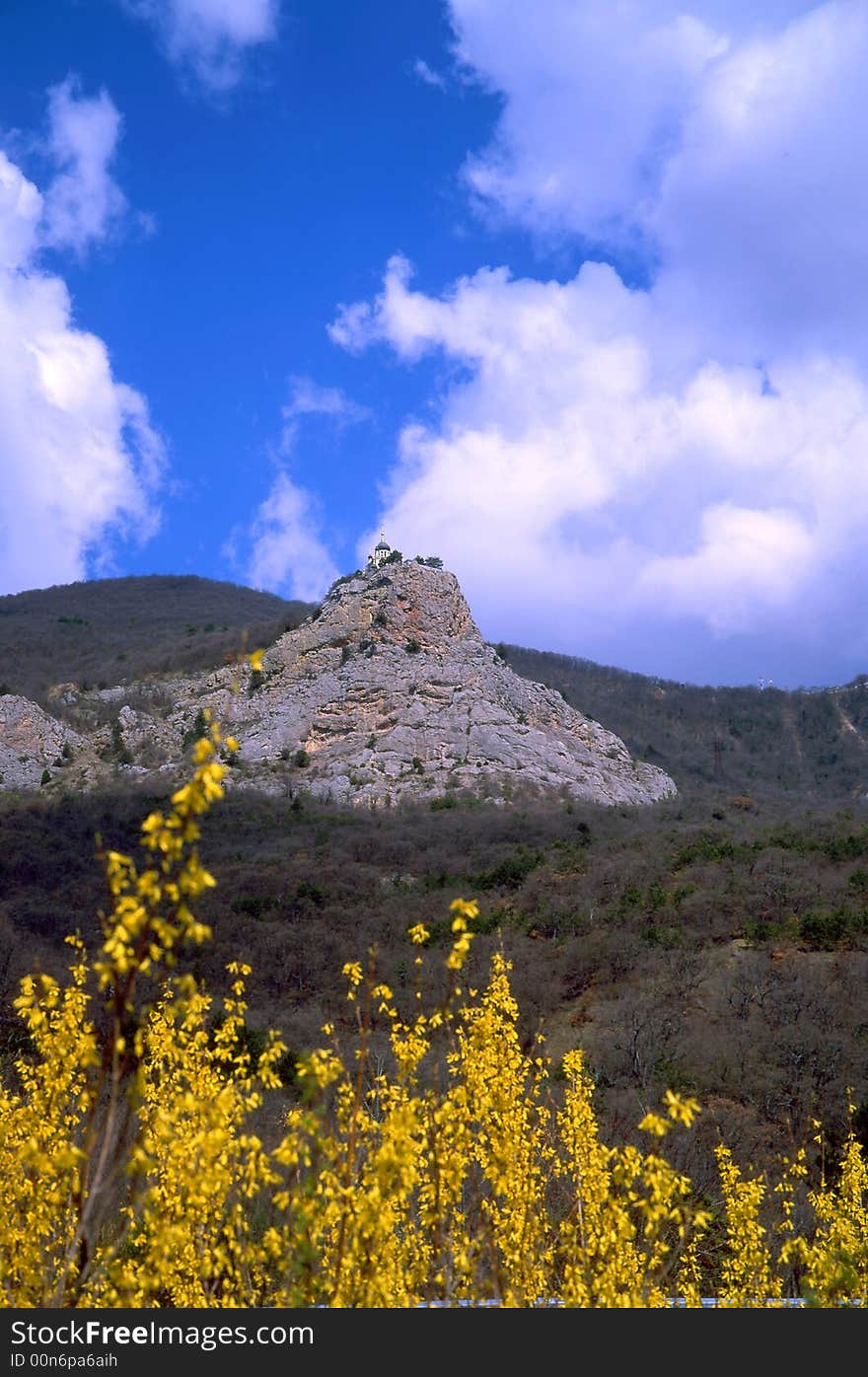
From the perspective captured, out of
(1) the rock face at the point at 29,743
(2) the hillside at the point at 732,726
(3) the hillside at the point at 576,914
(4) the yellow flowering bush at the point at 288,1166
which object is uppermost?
(2) the hillside at the point at 732,726

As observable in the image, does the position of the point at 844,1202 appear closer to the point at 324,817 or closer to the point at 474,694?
the point at 324,817

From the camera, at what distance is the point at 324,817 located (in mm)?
41594

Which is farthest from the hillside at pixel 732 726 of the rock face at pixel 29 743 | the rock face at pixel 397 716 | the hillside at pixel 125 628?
the rock face at pixel 29 743

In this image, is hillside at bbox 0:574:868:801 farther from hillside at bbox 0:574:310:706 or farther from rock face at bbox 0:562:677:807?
rock face at bbox 0:562:677:807

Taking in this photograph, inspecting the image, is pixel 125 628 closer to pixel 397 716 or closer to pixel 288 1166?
pixel 397 716

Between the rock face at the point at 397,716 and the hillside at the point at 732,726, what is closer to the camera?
the rock face at the point at 397,716

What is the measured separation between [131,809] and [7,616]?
62358 mm

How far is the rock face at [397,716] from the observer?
4819cm

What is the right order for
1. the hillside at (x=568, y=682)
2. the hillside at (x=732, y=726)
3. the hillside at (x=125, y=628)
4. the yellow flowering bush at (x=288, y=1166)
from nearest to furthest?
the yellow flowering bush at (x=288, y=1166) → the hillside at (x=125, y=628) → the hillside at (x=568, y=682) → the hillside at (x=732, y=726)

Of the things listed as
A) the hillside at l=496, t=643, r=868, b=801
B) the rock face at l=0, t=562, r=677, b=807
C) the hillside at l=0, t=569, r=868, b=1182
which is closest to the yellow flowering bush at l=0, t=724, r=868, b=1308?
the hillside at l=0, t=569, r=868, b=1182

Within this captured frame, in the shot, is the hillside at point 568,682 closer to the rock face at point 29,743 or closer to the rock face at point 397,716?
the rock face at point 29,743

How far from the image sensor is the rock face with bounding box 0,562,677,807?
48.2 metres

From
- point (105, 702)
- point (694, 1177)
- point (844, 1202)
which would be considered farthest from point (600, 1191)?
point (105, 702)

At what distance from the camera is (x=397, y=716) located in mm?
51812
